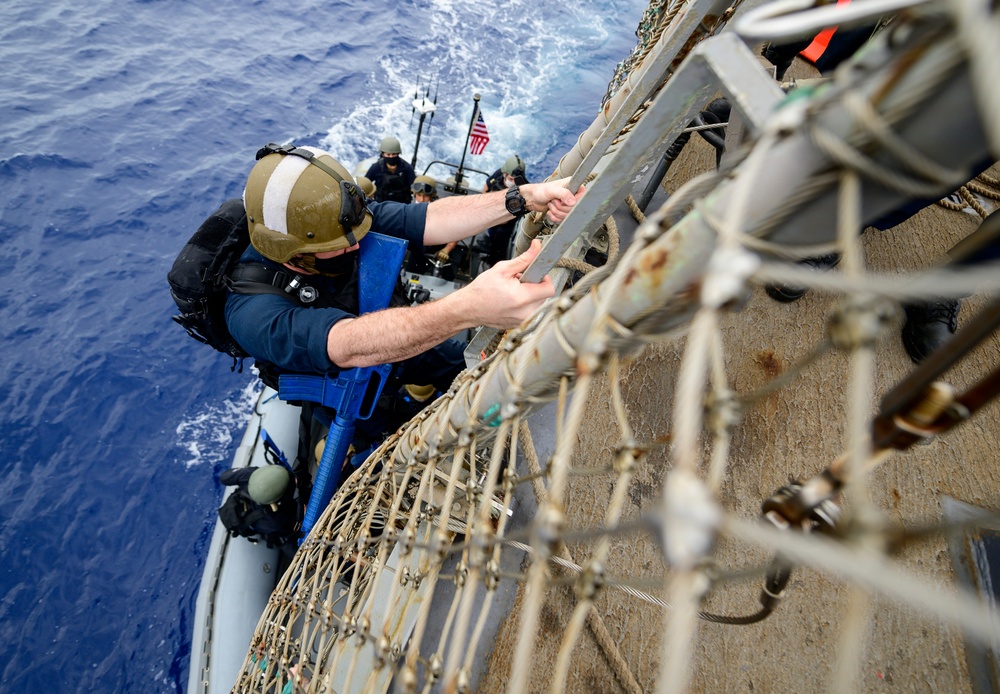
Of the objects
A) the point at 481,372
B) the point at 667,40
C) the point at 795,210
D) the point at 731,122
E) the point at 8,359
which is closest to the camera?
the point at 795,210

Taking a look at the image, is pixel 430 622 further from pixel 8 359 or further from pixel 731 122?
pixel 8 359

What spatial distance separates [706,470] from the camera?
229 cm

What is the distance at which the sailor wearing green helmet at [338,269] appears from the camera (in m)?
2.01

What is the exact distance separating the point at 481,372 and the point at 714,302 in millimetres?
944

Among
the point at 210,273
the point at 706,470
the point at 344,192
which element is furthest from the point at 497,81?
the point at 706,470

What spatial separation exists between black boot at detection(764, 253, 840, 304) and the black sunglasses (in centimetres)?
245

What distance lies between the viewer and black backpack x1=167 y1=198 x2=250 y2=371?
2904 mm

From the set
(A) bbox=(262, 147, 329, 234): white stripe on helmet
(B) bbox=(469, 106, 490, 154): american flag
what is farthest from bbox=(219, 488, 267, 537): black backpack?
(B) bbox=(469, 106, 490, 154): american flag

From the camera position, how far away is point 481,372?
148cm

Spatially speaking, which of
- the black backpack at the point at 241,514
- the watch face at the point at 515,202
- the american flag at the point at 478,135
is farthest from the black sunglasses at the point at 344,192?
the american flag at the point at 478,135

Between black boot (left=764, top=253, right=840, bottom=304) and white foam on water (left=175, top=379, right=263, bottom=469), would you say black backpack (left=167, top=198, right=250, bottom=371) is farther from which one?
white foam on water (left=175, top=379, right=263, bottom=469)

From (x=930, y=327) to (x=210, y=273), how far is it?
392 cm

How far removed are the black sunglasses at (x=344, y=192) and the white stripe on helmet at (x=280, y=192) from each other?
0.30 feet

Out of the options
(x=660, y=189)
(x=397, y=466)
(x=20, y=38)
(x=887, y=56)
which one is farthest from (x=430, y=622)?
(x=20, y=38)
